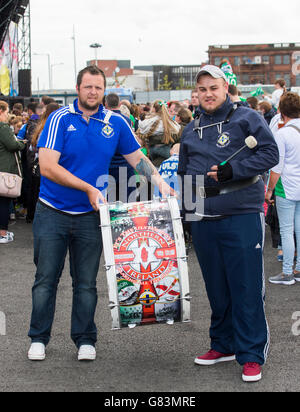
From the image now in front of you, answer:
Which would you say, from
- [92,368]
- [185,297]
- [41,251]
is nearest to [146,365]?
[92,368]

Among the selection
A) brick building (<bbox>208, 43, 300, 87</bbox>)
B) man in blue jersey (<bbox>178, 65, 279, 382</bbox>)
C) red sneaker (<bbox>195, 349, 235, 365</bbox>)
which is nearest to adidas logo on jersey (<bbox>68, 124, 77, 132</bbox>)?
man in blue jersey (<bbox>178, 65, 279, 382</bbox>)

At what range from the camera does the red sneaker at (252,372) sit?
A: 4.36 meters

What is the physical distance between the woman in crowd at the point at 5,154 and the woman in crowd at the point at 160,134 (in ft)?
→ 6.34

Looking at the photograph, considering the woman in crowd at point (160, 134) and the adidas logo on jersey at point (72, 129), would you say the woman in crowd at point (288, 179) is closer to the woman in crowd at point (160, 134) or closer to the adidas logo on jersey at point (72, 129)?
the woman in crowd at point (160, 134)

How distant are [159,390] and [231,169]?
4.86 feet

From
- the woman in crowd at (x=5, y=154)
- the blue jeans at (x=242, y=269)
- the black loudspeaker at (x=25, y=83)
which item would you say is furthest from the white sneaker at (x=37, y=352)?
the black loudspeaker at (x=25, y=83)

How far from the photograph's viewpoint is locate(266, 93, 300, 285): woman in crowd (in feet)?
22.6

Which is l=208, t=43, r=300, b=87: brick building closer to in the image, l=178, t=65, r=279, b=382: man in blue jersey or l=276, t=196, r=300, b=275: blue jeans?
l=276, t=196, r=300, b=275: blue jeans

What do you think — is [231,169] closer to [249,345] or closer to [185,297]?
[185,297]

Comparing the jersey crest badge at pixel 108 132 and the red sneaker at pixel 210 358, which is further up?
the jersey crest badge at pixel 108 132

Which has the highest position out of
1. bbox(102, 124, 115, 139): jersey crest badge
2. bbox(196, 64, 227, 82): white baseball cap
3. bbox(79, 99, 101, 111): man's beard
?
bbox(196, 64, 227, 82): white baseball cap

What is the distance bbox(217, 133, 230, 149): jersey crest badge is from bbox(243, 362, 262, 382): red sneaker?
4.74 ft

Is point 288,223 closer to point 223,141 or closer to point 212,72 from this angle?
→ point 223,141

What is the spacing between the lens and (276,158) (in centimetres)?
442
